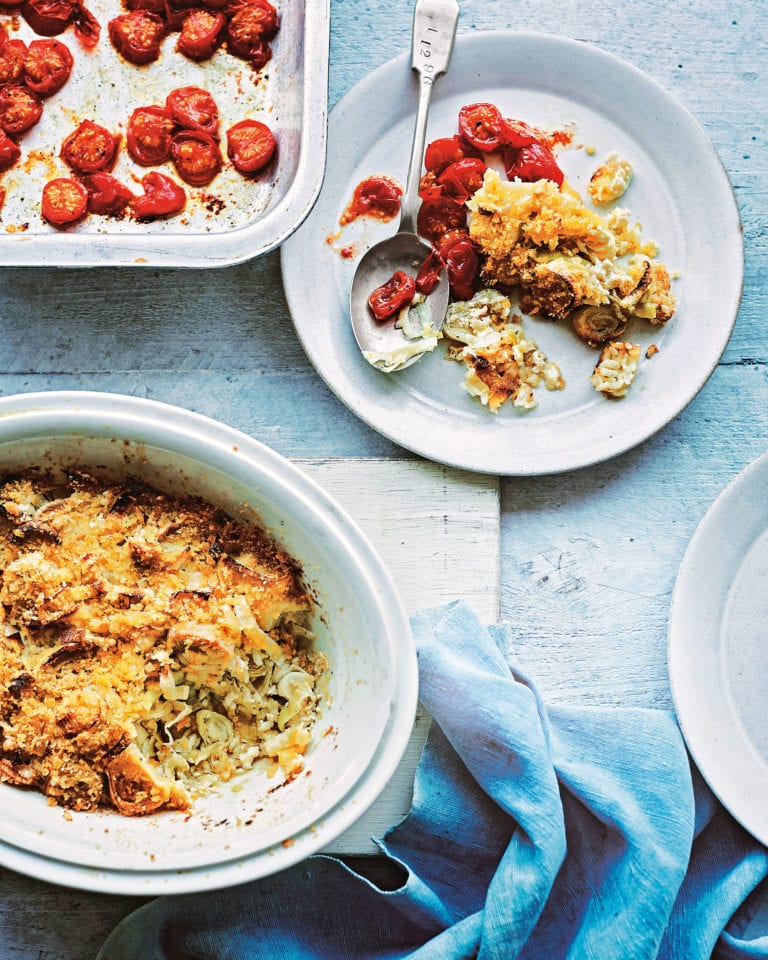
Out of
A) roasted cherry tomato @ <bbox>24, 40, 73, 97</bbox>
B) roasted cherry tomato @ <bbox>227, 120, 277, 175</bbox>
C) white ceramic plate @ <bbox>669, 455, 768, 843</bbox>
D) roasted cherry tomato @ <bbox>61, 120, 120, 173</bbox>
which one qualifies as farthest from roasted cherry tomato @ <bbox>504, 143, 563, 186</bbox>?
roasted cherry tomato @ <bbox>24, 40, 73, 97</bbox>

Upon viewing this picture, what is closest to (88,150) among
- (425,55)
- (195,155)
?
(195,155)

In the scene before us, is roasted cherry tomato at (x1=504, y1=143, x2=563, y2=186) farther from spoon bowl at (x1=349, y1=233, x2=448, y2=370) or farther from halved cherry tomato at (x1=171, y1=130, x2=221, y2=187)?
halved cherry tomato at (x1=171, y1=130, x2=221, y2=187)

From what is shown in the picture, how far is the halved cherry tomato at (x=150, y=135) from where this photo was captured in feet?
6.07

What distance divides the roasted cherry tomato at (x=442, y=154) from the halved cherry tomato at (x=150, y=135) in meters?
0.53

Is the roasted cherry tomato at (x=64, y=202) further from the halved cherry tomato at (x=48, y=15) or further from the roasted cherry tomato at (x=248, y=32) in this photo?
the roasted cherry tomato at (x=248, y=32)

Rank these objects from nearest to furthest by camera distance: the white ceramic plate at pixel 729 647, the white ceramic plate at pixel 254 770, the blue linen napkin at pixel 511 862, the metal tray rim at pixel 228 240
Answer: the white ceramic plate at pixel 254 770
the metal tray rim at pixel 228 240
the blue linen napkin at pixel 511 862
the white ceramic plate at pixel 729 647

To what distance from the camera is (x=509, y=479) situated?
1.90 m

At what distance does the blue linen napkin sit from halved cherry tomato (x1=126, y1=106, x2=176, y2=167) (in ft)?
3.54

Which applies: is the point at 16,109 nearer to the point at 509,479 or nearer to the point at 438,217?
the point at 438,217

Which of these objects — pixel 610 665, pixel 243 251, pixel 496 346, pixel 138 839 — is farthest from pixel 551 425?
pixel 138 839

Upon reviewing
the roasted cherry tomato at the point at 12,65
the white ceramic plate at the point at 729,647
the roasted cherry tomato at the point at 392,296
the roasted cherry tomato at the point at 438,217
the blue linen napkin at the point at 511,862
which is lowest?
the blue linen napkin at the point at 511,862

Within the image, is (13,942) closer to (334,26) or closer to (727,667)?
(727,667)

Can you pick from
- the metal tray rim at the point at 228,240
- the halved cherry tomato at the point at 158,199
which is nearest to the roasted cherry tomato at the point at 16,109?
the halved cherry tomato at the point at 158,199

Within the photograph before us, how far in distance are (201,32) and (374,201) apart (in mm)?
495
